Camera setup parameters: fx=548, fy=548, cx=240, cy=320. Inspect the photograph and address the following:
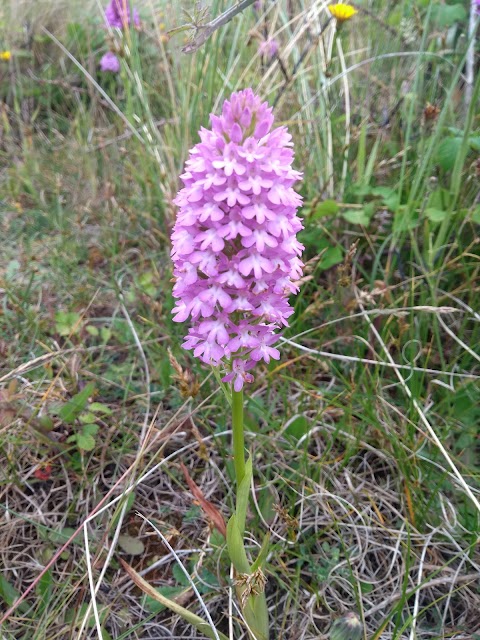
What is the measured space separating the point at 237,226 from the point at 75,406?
3.45ft

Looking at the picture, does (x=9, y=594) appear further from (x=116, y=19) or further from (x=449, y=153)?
(x=116, y=19)

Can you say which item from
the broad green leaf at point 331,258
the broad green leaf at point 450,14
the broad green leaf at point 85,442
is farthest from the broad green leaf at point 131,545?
the broad green leaf at point 450,14

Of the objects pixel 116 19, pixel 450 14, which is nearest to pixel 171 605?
pixel 450 14

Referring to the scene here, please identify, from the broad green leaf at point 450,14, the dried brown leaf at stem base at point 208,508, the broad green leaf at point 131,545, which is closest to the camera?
the dried brown leaf at stem base at point 208,508

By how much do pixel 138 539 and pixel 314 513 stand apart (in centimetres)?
55

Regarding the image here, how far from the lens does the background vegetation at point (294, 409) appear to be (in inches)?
60.1

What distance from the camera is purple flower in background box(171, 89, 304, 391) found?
104 cm

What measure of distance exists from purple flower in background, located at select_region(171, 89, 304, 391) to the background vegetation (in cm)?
40

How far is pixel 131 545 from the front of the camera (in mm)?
1670

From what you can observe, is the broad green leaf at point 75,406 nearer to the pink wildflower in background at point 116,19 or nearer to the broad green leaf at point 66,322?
the broad green leaf at point 66,322

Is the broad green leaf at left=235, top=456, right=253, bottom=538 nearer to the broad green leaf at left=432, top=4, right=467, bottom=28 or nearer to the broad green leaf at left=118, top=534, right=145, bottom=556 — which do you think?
the broad green leaf at left=118, top=534, right=145, bottom=556

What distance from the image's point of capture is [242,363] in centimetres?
120

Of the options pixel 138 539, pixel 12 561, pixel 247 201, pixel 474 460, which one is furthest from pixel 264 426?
pixel 247 201

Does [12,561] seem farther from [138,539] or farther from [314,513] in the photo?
[314,513]
